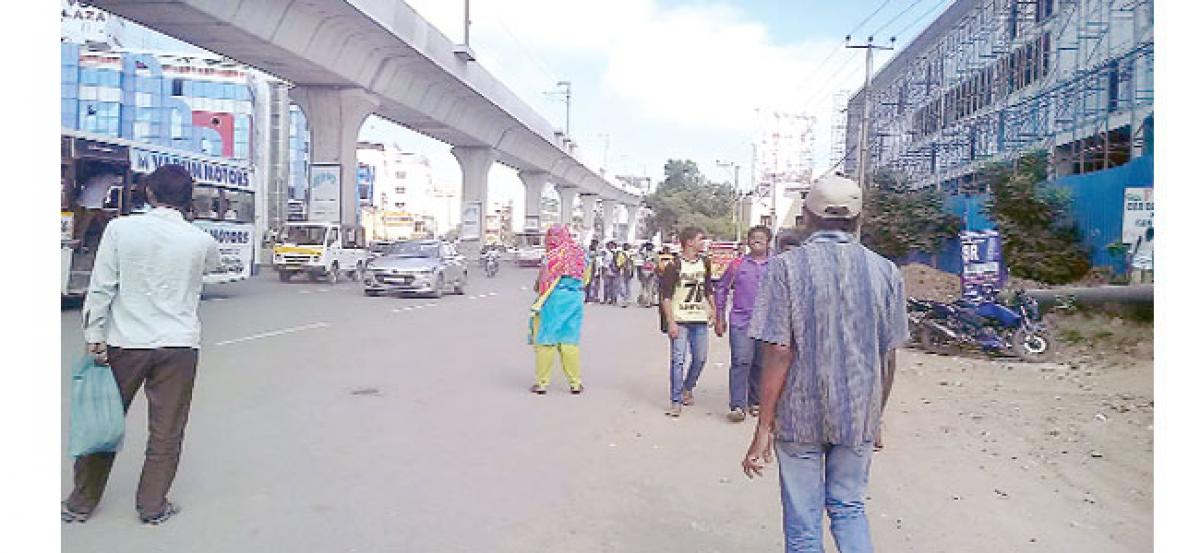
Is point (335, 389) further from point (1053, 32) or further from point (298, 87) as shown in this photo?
point (1053, 32)

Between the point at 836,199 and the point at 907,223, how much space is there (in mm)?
21647

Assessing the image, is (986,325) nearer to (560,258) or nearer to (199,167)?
(560,258)

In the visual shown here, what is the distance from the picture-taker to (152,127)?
144 feet

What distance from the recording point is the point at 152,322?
4.29 metres

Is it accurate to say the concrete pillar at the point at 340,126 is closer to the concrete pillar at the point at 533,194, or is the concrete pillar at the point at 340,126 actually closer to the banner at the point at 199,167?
the banner at the point at 199,167

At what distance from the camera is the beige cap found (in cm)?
331

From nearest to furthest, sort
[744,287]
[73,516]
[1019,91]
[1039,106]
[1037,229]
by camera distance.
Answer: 1. [73,516]
2. [744,287]
3. [1037,229]
4. [1039,106]
5. [1019,91]

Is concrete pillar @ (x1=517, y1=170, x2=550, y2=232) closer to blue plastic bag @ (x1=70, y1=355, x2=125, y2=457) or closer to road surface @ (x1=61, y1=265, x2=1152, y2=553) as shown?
road surface @ (x1=61, y1=265, x2=1152, y2=553)

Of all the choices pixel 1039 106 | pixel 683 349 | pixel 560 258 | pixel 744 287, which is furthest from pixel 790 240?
pixel 1039 106

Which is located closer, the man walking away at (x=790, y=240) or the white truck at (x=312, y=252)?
the man walking away at (x=790, y=240)

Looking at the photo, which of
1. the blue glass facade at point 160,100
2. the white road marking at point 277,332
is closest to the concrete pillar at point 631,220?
the blue glass facade at point 160,100

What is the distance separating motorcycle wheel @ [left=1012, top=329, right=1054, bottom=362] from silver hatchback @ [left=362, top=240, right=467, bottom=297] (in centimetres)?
1385

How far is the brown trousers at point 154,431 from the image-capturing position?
434 centimetres

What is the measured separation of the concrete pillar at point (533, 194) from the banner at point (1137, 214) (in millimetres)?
46292
